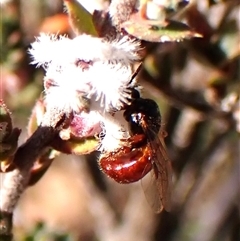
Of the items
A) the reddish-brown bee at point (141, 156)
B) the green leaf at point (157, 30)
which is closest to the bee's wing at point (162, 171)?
the reddish-brown bee at point (141, 156)

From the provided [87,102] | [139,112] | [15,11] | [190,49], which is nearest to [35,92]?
[15,11]

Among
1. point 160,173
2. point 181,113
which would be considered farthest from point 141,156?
point 181,113

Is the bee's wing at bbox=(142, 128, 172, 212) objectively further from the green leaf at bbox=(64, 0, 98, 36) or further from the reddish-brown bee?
the green leaf at bbox=(64, 0, 98, 36)

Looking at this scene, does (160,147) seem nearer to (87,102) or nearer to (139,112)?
(139,112)

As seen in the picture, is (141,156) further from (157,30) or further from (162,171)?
(157,30)

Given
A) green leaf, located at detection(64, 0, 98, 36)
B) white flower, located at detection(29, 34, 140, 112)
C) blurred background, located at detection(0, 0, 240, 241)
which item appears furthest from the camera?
blurred background, located at detection(0, 0, 240, 241)

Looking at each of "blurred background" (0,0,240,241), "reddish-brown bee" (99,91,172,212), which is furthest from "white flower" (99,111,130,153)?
"blurred background" (0,0,240,241)
